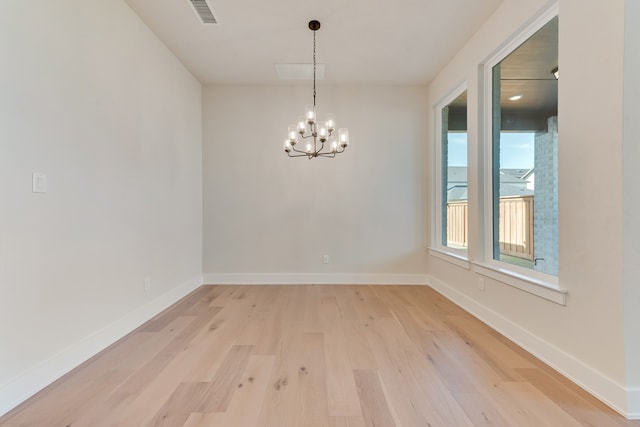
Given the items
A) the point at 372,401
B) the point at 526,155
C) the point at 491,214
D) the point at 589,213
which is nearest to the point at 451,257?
the point at 491,214

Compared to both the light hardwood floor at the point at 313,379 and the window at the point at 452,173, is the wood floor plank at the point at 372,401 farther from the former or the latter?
the window at the point at 452,173

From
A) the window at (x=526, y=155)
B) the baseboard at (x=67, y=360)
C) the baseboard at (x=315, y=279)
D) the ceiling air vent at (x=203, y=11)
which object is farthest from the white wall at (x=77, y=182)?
the window at (x=526, y=155)

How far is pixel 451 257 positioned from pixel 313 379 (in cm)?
243

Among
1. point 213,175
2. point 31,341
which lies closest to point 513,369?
point 31,341

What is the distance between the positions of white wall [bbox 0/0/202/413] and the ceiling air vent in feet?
1.91

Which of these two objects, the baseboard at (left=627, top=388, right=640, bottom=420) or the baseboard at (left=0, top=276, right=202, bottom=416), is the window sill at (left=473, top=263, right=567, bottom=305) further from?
the baseboard at (left=0, top=276, right=202, bottom=416)

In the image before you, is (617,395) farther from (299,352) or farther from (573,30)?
(573,30)

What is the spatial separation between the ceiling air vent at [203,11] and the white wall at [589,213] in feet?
8.53

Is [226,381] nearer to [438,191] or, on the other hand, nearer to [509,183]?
[509,183]

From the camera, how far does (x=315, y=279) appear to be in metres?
4.43

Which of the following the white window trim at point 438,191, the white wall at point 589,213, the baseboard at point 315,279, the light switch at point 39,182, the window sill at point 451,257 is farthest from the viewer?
the baseboard at point 315,279

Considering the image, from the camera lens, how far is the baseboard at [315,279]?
14.5 feet

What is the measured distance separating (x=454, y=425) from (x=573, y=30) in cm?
240

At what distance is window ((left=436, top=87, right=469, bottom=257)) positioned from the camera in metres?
3.58
